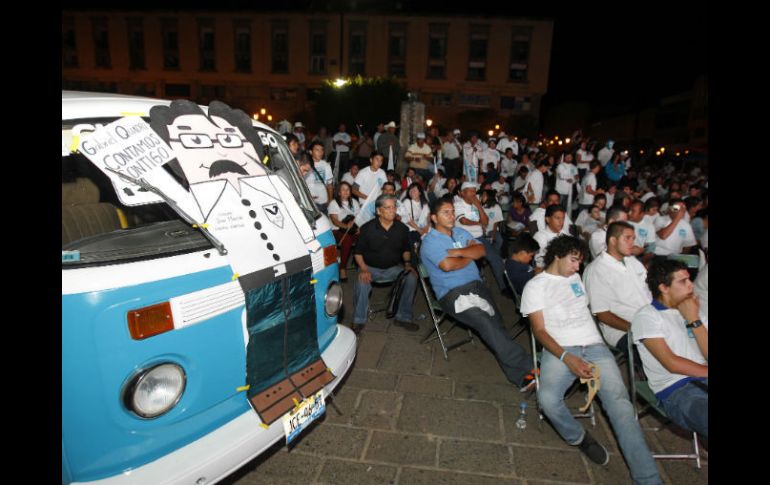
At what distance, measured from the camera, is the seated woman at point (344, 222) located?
23.5 ft

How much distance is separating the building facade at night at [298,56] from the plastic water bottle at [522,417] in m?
47.4

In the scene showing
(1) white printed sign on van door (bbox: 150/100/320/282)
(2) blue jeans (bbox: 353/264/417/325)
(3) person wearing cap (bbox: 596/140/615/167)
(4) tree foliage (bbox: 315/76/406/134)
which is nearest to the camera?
(1) white printed sign on van door (bbox: 150/100/320/282)

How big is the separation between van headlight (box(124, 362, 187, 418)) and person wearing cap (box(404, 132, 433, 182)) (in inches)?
435

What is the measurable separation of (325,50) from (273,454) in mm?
51664

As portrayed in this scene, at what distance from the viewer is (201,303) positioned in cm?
229

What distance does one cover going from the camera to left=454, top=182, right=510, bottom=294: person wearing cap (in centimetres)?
713

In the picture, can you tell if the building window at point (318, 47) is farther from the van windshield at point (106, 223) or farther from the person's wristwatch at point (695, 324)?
the person's wristwatch at point (695, 324)

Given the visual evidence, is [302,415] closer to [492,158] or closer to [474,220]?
[474,220]

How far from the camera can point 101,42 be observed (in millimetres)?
50312

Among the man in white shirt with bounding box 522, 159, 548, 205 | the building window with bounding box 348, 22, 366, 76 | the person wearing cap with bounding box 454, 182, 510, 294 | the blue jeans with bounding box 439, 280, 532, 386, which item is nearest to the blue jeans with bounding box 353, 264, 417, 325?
the blue jeans with bounding box 439, 280, 532, 386

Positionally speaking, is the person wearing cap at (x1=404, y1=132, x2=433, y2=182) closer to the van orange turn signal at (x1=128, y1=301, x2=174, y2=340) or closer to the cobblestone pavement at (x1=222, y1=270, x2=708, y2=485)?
the cobblestone pavement at (x1=222, y1=270, x2=708, y2=485)
